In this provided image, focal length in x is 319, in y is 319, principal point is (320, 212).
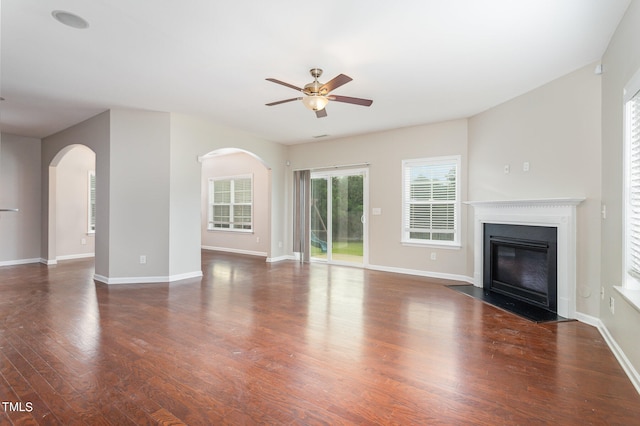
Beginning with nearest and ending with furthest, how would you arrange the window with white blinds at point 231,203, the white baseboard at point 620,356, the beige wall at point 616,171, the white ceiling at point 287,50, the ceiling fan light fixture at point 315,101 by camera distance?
the white baseboard at point 620,356, the beige wall at point 616,171, the white ceiling at point 287,50, the ceiling fan light fixture at point 315,101, the window with white blinds at point 231,203

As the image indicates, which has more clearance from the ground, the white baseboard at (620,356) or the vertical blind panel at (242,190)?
the vertical blind panel at (242,190)

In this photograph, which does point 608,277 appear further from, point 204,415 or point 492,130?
point 204,415

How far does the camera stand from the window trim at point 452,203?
5.46 meters

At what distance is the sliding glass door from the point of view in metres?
6.62

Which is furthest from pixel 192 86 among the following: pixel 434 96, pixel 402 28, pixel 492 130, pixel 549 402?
pixel 549 402

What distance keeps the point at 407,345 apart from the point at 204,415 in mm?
1743

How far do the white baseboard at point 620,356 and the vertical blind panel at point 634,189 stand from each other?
25.7 inches

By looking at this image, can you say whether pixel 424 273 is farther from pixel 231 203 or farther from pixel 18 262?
pixel 18 262

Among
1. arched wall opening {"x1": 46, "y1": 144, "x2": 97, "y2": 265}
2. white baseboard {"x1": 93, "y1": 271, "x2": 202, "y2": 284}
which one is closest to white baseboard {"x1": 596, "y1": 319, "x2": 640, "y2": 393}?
white baseboard {"x1": 93, "y1": 271, "x2": 202, "y2": 284}

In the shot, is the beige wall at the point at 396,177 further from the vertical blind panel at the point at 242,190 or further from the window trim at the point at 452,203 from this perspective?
the vertical blind panel at the point at 242,190

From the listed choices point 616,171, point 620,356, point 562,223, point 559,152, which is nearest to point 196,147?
point 559,152

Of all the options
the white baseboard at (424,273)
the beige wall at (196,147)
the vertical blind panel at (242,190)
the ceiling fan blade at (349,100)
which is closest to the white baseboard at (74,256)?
the vertical blind panel at (242,190)

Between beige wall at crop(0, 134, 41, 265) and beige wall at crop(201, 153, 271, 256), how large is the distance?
370cm

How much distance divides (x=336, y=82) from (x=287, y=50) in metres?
0.57
